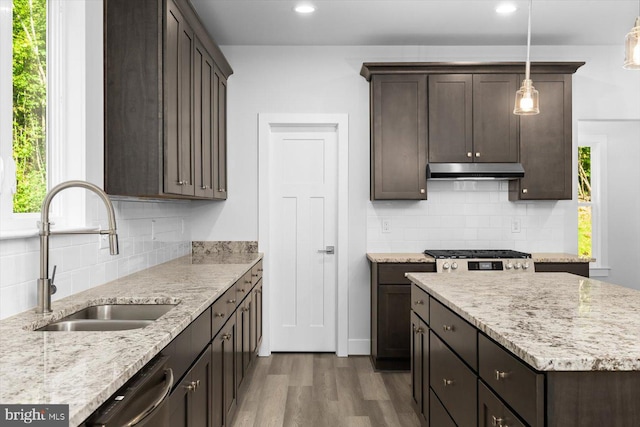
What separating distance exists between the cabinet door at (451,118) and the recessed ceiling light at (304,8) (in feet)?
3.91

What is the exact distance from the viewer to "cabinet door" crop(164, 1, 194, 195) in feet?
9.01

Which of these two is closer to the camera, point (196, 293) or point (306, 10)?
point (196, 293)

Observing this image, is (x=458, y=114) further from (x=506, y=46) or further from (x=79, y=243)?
(x=79, y=243)

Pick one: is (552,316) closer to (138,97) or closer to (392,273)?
(138,97)

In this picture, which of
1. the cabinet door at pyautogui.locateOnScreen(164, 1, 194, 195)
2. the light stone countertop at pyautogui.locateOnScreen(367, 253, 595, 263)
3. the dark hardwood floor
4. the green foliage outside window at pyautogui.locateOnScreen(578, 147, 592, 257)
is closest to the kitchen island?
the dark hardwood floor

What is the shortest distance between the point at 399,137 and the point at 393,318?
1536 mm

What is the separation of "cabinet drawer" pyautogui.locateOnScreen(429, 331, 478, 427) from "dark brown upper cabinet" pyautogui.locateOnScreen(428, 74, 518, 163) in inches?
87.3

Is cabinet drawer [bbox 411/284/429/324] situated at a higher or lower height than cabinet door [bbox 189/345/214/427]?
higher

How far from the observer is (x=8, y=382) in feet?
3.66

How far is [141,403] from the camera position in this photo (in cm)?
128

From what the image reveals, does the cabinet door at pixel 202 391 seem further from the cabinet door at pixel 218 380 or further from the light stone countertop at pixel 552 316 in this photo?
the light stone countertop at pixel 552 316

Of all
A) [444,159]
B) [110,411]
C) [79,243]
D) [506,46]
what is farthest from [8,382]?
[506,46]

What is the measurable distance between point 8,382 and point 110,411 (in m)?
0.23

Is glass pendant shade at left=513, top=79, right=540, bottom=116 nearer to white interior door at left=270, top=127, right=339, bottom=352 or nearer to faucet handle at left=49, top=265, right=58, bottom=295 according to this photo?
white interior door at left=270, top=127, right=339, bottom=352
